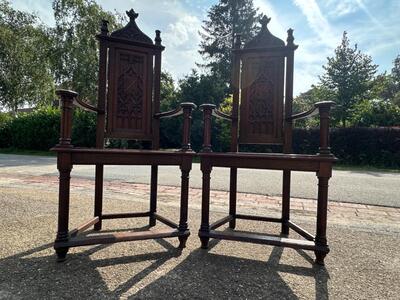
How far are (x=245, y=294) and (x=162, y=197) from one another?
2.55m

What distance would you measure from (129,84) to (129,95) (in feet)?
0.30

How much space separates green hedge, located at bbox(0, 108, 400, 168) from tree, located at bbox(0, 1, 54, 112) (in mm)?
2995

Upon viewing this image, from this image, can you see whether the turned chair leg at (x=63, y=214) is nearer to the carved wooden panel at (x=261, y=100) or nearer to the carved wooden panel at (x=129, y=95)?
the carved wooden panel at (x=129, y=95)

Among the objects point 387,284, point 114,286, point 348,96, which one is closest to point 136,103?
point 114,286

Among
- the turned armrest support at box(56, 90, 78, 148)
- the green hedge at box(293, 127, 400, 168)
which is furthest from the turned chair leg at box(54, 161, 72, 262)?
the green hedge at box(293, 127, 400, 168)

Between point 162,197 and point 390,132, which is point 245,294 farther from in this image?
point 390,132

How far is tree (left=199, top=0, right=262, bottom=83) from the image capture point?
978 inches

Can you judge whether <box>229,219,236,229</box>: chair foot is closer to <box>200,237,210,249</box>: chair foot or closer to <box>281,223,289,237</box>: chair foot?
<box>281,223,289,237</box>: chair foot

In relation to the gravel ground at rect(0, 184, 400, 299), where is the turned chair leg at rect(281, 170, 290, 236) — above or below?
above

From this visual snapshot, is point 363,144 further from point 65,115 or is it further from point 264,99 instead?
point 65,115

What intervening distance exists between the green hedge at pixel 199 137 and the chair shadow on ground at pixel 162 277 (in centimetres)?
929

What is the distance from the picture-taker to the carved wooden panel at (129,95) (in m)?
2.45

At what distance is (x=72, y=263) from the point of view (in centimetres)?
180

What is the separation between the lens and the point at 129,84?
2494 millimetres
